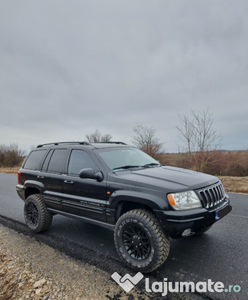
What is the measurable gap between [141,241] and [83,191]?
4.35 ft

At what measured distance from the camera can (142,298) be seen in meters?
2.27

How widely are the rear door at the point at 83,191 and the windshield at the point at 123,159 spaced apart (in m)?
0.24

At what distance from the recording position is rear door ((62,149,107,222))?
329 centimetres

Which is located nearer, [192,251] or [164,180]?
[164,180]

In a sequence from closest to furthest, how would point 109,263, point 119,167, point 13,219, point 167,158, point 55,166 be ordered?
1. point 109,263
2. point 119,167
3. point 55,166
4. point 13,219
5. point 167,158

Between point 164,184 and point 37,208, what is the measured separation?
2.90 m

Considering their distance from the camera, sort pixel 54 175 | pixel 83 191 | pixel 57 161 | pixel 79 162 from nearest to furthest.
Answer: pixel 83 191
pixel 79 162
pixel 54 175
pixel 57 161

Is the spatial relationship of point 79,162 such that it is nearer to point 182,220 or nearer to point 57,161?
point 57,161

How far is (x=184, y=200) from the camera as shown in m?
2.69

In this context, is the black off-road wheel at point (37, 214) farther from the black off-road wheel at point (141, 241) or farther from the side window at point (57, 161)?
the black off-road wheel at point (141, 241)

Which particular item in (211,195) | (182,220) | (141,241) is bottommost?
(141,241)

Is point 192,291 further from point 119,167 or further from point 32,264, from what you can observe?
point 32,264

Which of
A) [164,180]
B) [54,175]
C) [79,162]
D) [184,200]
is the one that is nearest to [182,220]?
[184,200]

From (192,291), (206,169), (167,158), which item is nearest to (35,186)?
(192,291)
